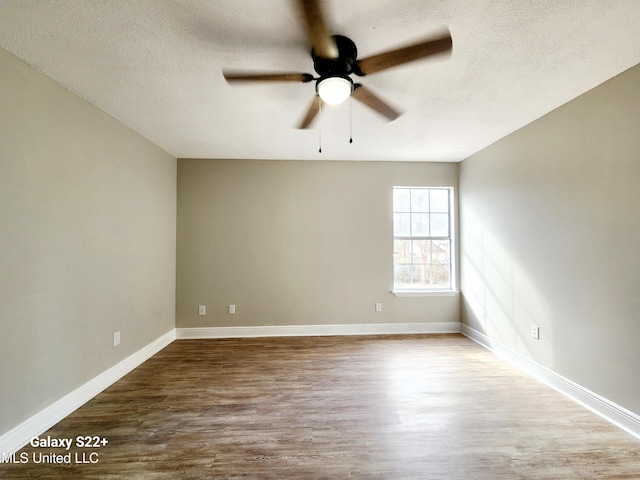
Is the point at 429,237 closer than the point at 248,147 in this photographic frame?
No

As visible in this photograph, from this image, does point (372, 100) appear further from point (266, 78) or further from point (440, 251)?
point (440, 251)

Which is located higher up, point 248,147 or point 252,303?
point 248,147

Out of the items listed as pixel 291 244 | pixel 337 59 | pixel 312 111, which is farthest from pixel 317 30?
pixel 291 244

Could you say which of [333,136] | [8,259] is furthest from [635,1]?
[8,259]

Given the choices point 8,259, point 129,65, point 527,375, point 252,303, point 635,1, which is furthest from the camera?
point 252,303

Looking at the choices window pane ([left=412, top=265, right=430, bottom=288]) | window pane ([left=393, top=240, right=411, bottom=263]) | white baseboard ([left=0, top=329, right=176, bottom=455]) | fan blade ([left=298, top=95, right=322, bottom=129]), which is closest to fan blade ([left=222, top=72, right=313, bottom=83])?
fan blade ([left=298, top=95, right=322, bottom=129])

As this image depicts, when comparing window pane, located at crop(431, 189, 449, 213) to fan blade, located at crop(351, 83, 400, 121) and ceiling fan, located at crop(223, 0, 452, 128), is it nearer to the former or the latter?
fan blade, located at crop(351, 83, 400, 121)

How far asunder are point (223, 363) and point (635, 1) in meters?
3.87

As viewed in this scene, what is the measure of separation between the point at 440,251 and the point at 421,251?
0.28 meters

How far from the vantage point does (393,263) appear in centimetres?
408

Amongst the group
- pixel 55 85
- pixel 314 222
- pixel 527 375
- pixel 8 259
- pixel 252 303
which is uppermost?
pixel 55 85

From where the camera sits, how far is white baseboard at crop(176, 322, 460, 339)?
3.87 metres

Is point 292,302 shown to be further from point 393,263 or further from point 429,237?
point 429,237

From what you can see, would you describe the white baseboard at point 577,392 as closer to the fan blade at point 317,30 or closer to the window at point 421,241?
the window at point 421,241
